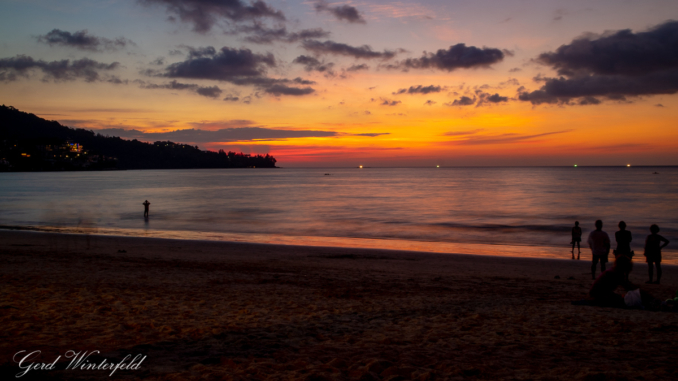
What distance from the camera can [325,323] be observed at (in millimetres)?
7090

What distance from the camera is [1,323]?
6.41 meters

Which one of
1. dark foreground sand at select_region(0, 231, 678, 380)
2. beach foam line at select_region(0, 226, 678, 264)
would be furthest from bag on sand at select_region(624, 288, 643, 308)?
beach foam line at select_region(0, 226, 678, 264)

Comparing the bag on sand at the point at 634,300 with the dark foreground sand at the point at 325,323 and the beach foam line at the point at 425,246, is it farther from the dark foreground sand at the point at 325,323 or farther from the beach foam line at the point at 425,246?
the beach foam line at the point at 425,246

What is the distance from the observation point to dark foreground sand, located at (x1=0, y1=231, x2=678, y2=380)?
5098 millimetres

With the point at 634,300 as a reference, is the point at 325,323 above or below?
below

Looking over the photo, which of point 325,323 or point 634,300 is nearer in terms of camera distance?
point 325,323

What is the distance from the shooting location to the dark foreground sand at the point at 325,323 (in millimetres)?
5098

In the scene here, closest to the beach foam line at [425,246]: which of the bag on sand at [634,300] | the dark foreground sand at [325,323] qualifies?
the dark foreground sand at [325,323]

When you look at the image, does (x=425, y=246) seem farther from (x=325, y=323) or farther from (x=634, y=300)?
(x=325, y=323)

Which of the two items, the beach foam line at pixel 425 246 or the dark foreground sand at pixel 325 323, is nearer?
the dark foreground sand at pixel 325 323

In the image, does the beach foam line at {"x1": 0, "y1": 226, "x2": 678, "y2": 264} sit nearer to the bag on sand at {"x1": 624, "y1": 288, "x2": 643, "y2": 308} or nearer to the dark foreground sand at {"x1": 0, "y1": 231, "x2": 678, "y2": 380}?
the dark foreground sand at {"x1": 0, "y1": 231, "x2": 678, "y2": 380}

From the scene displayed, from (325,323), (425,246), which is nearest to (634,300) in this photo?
(325,323)

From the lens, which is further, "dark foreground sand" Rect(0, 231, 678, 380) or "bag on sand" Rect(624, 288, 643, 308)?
"bag on sand" Rect(624, 288, 643, 308)

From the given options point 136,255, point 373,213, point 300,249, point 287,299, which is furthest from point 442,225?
point 287,299
